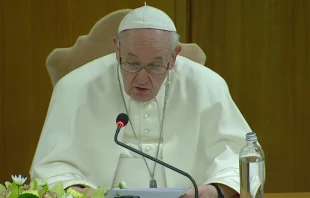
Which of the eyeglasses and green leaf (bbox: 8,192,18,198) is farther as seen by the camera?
the eyeglasses

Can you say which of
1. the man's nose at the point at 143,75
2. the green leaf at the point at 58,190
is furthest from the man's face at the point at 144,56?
the green leaf at the point at 58,190

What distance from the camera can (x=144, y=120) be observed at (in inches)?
128

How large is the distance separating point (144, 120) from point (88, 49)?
0.47 meters

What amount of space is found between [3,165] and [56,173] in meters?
2.06

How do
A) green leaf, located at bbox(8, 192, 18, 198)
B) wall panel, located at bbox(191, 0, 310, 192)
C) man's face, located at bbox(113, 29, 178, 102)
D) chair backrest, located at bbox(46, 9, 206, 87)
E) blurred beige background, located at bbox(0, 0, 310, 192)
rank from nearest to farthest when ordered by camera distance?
green leaf, located at bbox(8, 192, 18, 198), man's face, located at bbox(113, 29, 178, 102), chair backrest, located at bbox(46, 9, 206, 87), blurred beige background, located at bbox(0, 0, 310, 192), wall panel, located at bbox(191, 0, 310, 192)

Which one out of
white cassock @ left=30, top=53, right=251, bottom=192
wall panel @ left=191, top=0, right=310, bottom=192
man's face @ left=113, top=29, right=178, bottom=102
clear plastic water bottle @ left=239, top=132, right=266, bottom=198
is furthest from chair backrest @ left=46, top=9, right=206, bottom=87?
wall panel @ left=191, top=0, right=310, bottom=192

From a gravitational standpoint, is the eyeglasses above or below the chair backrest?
below

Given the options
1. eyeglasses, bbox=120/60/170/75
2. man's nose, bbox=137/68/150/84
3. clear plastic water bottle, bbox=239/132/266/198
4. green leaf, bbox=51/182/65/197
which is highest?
eyeglasses, bbox=120/60/170/75

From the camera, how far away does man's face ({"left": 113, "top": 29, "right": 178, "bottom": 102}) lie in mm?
2902

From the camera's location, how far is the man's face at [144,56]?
2.90 m

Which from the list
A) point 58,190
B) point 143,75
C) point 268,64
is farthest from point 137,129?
point 268,64

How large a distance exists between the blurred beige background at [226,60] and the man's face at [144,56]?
184 centimetres

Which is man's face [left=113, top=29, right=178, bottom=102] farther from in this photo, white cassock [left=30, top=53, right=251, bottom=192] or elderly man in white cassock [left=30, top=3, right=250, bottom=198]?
white cassock [left=30, top=53, right=251, bottom=192]

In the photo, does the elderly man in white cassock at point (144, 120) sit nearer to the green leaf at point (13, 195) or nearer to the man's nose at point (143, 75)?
the man's nose at point (143, 75)
